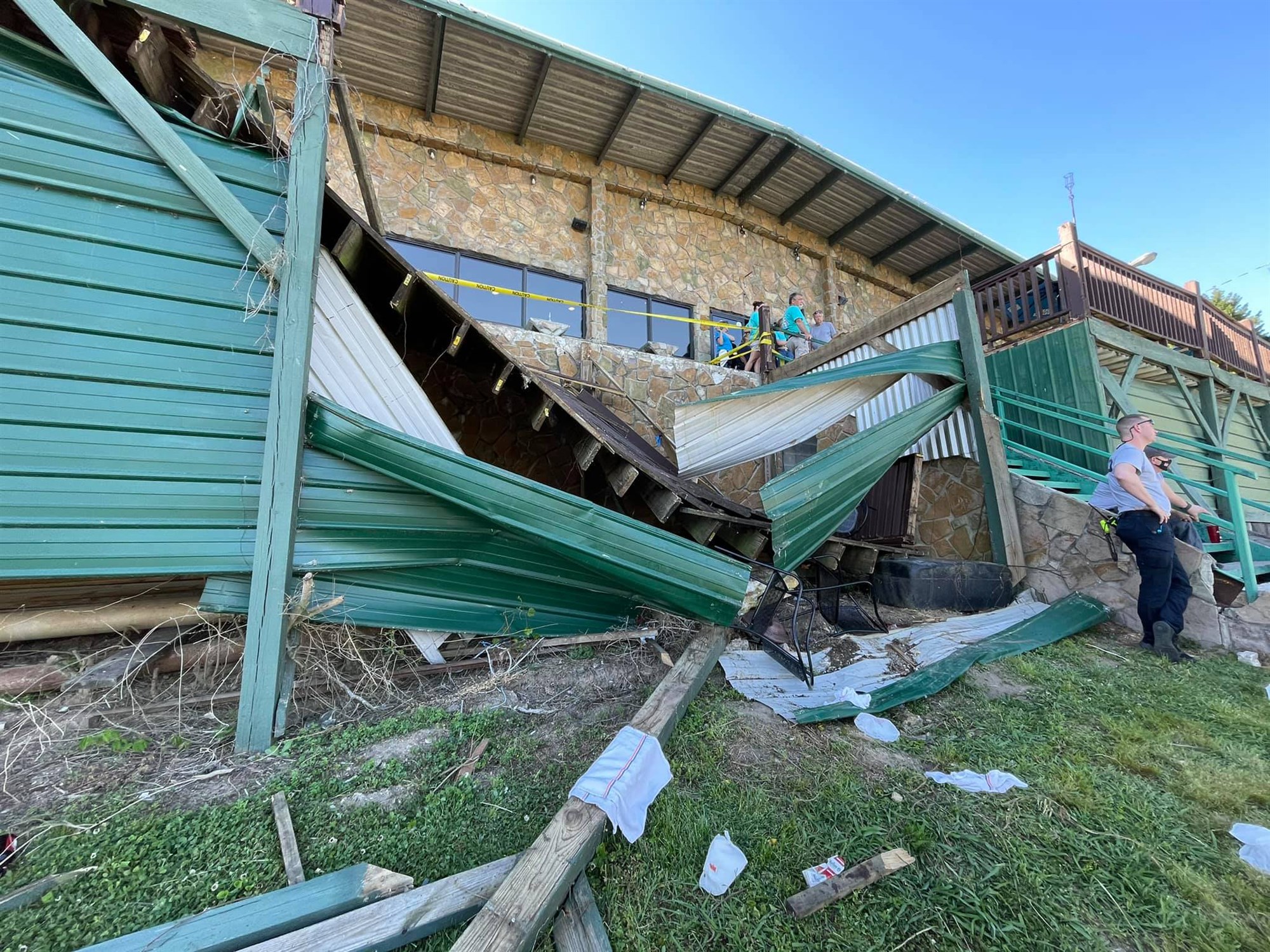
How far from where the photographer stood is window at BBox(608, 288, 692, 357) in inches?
336

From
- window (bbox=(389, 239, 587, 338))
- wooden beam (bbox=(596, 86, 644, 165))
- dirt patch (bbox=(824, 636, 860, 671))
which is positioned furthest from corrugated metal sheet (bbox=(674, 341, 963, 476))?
wooden beam (bbox=(596, 86, 644, 165))

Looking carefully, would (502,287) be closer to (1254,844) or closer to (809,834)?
(809,834)

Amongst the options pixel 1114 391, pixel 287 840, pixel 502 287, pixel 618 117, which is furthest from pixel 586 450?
pixel 1114 391

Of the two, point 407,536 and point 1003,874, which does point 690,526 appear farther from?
point 1003,874

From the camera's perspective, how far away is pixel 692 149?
8.52 metres

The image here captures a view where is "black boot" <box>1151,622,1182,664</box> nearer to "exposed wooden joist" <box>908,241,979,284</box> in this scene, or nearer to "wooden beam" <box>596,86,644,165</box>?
"wooden beam" <box>596,86,644,165</box>

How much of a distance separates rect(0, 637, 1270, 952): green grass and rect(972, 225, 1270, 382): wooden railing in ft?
18.8

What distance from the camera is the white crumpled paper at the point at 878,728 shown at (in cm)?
281

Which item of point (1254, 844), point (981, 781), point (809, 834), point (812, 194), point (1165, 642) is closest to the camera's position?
point (1254, 844)

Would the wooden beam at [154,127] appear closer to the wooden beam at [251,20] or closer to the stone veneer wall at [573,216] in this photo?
the wooden beam at [251,20]

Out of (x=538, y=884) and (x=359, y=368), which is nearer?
(x=538, y=884)

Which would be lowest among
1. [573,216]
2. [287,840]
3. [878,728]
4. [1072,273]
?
[878,728]

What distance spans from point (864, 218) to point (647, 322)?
5158mm

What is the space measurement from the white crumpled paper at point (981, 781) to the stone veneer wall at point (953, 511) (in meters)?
4.33
